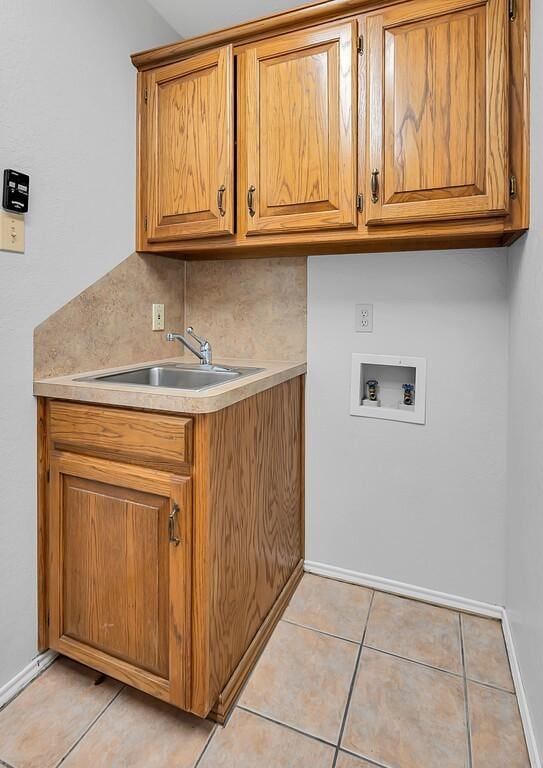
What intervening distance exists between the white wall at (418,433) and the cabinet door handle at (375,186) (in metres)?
0.36

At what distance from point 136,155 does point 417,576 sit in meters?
2.06

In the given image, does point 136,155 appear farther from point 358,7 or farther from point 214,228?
point 358,7

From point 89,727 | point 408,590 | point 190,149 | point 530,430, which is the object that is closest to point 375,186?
point 190,149

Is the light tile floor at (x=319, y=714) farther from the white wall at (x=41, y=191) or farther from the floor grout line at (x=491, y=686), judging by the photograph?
the white wall at (x=41, y=191)

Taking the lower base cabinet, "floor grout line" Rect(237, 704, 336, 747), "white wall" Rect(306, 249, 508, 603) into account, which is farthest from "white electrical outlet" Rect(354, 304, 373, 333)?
"floor grout line" Rect(237, 704, 336, 747)

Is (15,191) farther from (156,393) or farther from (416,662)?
(416,662)

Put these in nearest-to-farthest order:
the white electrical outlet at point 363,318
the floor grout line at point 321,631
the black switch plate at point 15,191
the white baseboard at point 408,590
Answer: the black switch plate at point 15,191
the floor grout line at point 321,631
the white baseboard at point 408,590
the white electrical outlet at point 363,318

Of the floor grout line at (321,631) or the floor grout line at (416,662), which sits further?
the floor grout line at (321,631)

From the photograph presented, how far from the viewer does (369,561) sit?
1.83 metres

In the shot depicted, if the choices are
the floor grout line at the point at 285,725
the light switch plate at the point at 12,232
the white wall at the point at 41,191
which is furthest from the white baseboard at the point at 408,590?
the light switch plate at the point at 12,232

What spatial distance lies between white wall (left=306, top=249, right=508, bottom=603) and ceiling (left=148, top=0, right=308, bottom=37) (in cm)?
101

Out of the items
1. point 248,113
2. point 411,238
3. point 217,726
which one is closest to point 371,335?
point 411,238

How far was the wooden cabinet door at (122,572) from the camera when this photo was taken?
1.15 m

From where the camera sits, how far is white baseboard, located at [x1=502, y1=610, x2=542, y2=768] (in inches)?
41.6
